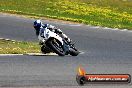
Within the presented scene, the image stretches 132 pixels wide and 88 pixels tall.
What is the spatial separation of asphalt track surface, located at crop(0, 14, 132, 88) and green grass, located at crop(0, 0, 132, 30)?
6106mm

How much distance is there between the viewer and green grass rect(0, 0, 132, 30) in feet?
119

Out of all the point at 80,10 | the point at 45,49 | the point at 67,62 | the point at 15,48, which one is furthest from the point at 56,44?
the point at 80,10

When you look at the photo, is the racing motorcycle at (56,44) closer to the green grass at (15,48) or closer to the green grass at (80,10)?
the green grass at (15,48)

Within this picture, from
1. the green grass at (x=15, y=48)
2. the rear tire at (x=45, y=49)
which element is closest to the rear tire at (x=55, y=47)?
the rear tire at (x=45, y=49)

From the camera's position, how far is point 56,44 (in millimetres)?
19094

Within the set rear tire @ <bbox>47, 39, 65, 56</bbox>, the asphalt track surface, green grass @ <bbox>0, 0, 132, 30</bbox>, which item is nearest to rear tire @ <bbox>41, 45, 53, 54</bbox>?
rear tire @ <bbox>47, 39, 65, 56</bbox>

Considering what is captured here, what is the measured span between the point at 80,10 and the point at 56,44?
23316 mm

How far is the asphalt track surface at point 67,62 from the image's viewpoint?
41.9ft

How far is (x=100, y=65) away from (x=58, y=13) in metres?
23.2

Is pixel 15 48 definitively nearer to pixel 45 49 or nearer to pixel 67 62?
pixel 45 49

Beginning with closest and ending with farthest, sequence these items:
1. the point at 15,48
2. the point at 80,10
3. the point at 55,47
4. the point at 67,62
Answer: the point at 67,62, the point at 55,47, the point at 15,48, the point at 80,10

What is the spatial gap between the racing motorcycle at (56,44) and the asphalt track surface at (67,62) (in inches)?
20.2

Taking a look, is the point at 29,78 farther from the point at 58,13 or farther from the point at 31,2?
the point at 31,2

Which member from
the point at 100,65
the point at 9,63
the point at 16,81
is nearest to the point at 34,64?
the point at 9,63
